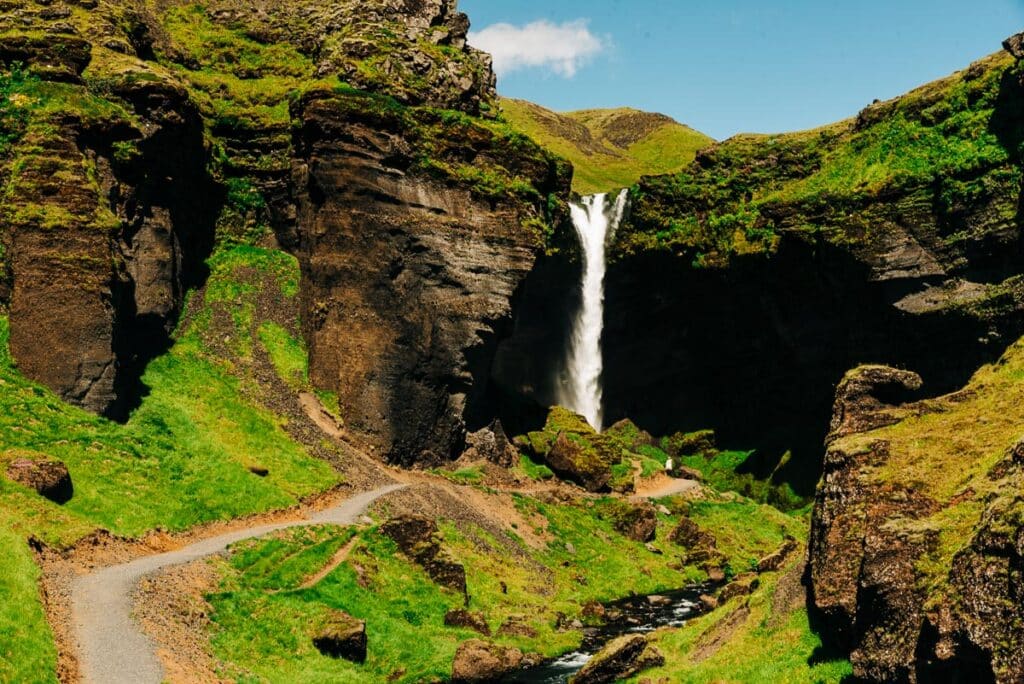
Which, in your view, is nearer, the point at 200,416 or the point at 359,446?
the point at 200,416

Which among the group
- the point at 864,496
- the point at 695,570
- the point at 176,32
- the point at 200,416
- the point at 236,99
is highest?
the point at 176,32

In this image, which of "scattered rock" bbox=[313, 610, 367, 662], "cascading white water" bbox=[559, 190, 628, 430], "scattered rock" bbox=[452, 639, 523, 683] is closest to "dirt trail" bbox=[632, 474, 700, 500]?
"cascading white water" bbox=[559, 190, 628, 430]

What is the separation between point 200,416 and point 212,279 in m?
19.1

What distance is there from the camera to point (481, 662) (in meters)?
34.5

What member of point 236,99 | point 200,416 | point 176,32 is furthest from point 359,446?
point 176,32

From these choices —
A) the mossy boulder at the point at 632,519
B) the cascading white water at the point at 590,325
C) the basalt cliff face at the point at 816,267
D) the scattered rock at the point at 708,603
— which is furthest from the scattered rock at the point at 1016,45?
the scattered rock at the point at 708,603

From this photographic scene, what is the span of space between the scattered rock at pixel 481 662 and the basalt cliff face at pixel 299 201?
2679 cm

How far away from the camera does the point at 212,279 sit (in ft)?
225

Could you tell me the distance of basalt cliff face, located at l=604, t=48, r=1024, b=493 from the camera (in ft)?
219

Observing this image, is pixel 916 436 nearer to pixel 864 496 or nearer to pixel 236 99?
pixel 864 496

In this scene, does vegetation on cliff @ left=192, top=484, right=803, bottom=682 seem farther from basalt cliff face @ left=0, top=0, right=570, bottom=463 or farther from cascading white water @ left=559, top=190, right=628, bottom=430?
cascading white water @ left=559, top=190, right=628, bottom=430

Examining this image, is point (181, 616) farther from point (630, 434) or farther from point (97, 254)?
point (630, 434)

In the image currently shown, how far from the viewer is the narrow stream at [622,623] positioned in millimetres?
35688

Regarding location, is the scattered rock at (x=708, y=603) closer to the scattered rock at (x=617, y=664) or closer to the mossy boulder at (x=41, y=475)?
the scattered rock at (x=617, y=664)
